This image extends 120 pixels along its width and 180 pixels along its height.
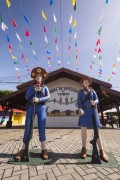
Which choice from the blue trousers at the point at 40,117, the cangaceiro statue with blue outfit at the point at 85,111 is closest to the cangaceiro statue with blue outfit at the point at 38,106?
the blue trousers at the point at 40,117

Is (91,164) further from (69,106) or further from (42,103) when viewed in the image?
(69,106)

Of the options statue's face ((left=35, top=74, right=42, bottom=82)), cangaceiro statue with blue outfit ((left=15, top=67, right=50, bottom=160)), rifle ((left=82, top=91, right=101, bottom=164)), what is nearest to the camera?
rifle ((left=82, top=91, right=101, bottom=164))

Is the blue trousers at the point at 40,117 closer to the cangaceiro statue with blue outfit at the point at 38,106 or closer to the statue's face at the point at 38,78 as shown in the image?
the cangaceiro statue with blue outfit at the point at 38,106

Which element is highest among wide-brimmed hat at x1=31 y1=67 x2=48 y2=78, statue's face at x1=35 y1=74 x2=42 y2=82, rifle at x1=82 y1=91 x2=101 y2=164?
wide-brimmed hat at x1=31 y1=67 x2=48 y2=78

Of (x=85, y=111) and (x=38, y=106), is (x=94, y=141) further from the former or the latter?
(x=38, y=106)

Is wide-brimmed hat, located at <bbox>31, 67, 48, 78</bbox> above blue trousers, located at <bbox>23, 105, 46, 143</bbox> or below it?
above

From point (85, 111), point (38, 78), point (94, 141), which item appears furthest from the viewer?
point (38, 78)

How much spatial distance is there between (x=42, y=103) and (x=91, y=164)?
1.61 meters

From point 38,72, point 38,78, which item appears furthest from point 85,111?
point 38,72

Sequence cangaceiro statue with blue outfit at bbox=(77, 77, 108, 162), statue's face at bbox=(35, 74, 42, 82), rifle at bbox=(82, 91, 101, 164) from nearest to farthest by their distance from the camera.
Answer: rifle at bbox=(82, 91, 101, 164) < cangaceiro statue with blue outfit at bbox=(77, 77, 108, 162) < statue's face at bbox=(35, 74, 42, 82)

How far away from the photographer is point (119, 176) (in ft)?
8.23

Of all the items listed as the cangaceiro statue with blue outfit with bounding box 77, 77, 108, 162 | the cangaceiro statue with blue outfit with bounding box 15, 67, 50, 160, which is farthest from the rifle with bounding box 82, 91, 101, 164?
the cangaceiro statue with blue outfit with bounding box 15, 67, 50, 160

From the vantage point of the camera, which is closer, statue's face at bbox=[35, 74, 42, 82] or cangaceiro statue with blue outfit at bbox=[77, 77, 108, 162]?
cangaceiro statue with blue outfit at bbox=[77, 77, 108, 162]

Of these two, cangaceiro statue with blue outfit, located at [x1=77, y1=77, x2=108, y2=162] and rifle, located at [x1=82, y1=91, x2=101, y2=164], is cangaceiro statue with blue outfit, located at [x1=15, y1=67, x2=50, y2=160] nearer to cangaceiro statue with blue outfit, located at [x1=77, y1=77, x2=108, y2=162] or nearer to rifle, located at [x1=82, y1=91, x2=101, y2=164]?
cangaceiro statue with blue outfit, located at [x1=77, y1=77, x2=108, y2=162]
